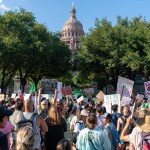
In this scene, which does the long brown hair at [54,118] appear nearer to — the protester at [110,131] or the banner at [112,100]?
the protester at [110,131]

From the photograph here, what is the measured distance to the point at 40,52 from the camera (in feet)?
150

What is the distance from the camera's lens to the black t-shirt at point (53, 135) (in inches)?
295

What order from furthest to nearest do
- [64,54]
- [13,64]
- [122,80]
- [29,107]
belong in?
[64,54]
[13,64]
[122,80]
[29,107]

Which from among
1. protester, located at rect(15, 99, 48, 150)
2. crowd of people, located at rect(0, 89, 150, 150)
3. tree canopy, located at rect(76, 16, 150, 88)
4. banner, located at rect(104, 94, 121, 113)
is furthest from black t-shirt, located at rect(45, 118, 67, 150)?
tree canopy, located at rect(76, 16, 150, 88)

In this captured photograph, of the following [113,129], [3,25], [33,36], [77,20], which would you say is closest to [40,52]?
[33,36]

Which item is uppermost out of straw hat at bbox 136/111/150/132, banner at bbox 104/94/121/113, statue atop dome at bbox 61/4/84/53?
statue atop dome at bbox 61/4/84/53

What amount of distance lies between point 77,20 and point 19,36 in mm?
115213

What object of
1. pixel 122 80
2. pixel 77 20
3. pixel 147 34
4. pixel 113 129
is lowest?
pixel 113 129

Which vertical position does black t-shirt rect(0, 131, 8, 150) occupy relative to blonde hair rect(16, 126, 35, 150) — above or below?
below

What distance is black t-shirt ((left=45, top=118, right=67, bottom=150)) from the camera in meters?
7.49

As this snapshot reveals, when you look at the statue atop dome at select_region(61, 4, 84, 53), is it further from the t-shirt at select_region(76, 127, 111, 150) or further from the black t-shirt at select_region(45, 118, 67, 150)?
the t-shirt at select_region(76, 127, 111, 150)

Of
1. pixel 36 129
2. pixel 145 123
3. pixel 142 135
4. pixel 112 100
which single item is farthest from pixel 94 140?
pixel 112 100

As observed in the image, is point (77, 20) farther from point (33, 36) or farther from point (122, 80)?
point (122, 80)

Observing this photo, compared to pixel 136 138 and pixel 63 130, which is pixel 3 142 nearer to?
pixel 136 138
